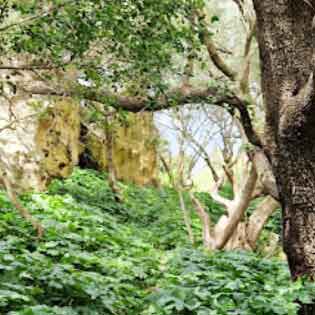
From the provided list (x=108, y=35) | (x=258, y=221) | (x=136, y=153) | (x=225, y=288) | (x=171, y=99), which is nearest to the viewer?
(x=225, y=288)

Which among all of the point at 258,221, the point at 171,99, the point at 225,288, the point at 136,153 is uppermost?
the point at 136,153

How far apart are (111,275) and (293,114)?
8.34 ft

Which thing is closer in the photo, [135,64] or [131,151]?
[135,64]

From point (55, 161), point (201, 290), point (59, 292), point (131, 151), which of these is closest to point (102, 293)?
point (59, 292)

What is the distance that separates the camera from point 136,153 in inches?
773

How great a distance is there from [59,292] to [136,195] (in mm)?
11631

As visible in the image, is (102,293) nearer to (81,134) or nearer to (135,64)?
(135,64)

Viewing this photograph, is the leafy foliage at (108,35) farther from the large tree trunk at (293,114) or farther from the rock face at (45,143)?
the rock face at (45,143)

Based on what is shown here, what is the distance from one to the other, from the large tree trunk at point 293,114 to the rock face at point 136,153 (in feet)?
39.9

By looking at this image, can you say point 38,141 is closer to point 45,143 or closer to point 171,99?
point 45,143

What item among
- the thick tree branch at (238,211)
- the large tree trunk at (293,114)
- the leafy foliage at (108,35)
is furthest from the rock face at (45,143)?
the large tree trunk at (293,114)

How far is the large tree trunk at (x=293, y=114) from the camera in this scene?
17.6 ft

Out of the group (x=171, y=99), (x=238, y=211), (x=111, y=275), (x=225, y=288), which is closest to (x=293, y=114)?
(x=225, y=288)

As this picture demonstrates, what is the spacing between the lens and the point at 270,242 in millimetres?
14422
